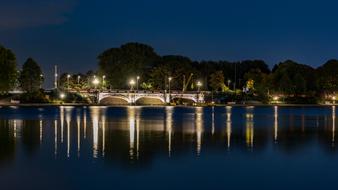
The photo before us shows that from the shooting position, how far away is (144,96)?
14350 cm

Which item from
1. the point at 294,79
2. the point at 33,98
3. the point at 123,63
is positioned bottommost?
the point at 33,98

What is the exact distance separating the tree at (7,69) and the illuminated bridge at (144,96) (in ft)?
76.4

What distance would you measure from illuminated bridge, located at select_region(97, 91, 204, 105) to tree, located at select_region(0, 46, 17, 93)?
2328 cm

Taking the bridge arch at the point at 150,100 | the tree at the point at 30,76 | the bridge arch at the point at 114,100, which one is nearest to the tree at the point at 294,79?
the bridge arch at the point at 150,100

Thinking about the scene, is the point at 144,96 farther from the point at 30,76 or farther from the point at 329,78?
the point at 329,78

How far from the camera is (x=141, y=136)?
44.8 m

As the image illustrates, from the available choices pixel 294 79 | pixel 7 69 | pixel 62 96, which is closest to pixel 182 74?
pixel 294 79

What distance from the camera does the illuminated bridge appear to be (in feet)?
465

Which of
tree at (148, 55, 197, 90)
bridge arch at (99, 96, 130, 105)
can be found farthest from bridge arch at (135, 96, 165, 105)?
tree at (148, 55, 197, 90)

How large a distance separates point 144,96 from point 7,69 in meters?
35.4

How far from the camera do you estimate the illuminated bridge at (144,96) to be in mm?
141875

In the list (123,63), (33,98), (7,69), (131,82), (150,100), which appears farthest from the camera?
(123,63)

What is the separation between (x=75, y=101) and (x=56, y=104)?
33.6 feet

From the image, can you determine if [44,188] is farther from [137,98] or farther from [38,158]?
[137,98]
